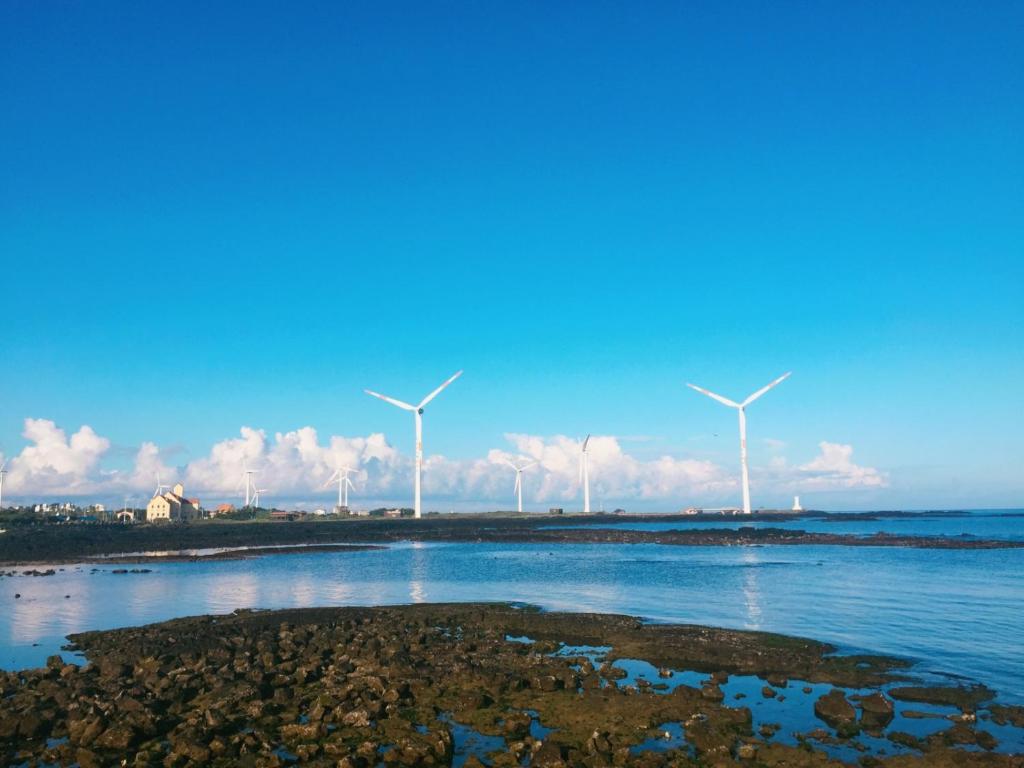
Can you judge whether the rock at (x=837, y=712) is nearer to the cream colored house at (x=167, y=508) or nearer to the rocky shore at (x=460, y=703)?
the rocky shore at (x=460, y=703)

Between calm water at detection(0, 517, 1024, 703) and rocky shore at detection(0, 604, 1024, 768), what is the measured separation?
13.5ft

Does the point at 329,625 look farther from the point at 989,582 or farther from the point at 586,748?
the point at 989,582

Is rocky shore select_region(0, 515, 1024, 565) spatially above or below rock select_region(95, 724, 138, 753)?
below

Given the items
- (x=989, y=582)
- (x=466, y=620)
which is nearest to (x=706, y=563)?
(x=989, y=582)

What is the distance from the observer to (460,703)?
73.0 feet

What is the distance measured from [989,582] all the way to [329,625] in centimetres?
4608

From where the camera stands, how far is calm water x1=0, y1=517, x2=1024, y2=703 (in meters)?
32.5

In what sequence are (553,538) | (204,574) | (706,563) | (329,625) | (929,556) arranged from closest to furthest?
(329,625) → (204,574) → (706,563) → (929,556) → (553,538)

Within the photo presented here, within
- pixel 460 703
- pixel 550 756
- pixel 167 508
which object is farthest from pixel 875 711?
pixel 167 508

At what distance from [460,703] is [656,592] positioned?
99.4ft

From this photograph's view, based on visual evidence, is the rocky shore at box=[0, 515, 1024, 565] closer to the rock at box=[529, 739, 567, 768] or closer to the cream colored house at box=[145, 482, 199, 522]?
the cream colored house at box=[145, 482, 199, 522]

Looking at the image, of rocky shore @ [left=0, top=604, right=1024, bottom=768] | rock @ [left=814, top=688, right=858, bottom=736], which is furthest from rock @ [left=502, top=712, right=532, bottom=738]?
rock @ [left=814, top=688, right=858, bottom=736]

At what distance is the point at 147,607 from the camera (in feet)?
145

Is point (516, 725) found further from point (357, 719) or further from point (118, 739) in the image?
point (118, 739)
